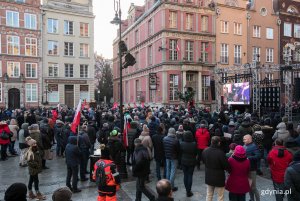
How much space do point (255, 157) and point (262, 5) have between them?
1420 inches

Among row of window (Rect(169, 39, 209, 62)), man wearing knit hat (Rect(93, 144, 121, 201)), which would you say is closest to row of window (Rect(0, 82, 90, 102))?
row of window (Rect(169, 39, 209, 62))

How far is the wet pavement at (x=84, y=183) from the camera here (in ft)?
24.5

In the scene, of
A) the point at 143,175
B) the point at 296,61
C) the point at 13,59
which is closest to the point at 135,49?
the point at 13,59

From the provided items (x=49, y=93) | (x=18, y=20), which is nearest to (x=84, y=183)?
(x=49, y=93)

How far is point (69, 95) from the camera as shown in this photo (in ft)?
127

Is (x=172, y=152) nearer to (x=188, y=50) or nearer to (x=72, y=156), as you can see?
(x=72, y=156)

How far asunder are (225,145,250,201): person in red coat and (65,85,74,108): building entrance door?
35.5 meters

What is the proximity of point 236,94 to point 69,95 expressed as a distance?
25.0 meters

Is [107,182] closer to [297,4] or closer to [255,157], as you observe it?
[255,157]

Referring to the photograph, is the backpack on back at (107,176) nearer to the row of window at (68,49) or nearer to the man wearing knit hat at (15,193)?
the man wearing knit hat at (15,193)

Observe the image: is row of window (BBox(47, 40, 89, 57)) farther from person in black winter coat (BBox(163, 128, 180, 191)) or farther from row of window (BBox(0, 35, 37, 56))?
person in black winter coat (BBox(163, 128, 180, 191))

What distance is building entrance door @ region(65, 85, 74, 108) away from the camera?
38.5 metres

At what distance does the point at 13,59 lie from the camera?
3475cm

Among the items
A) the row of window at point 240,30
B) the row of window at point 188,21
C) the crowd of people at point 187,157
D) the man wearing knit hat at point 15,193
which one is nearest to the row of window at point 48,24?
the row of window at point 188,21
